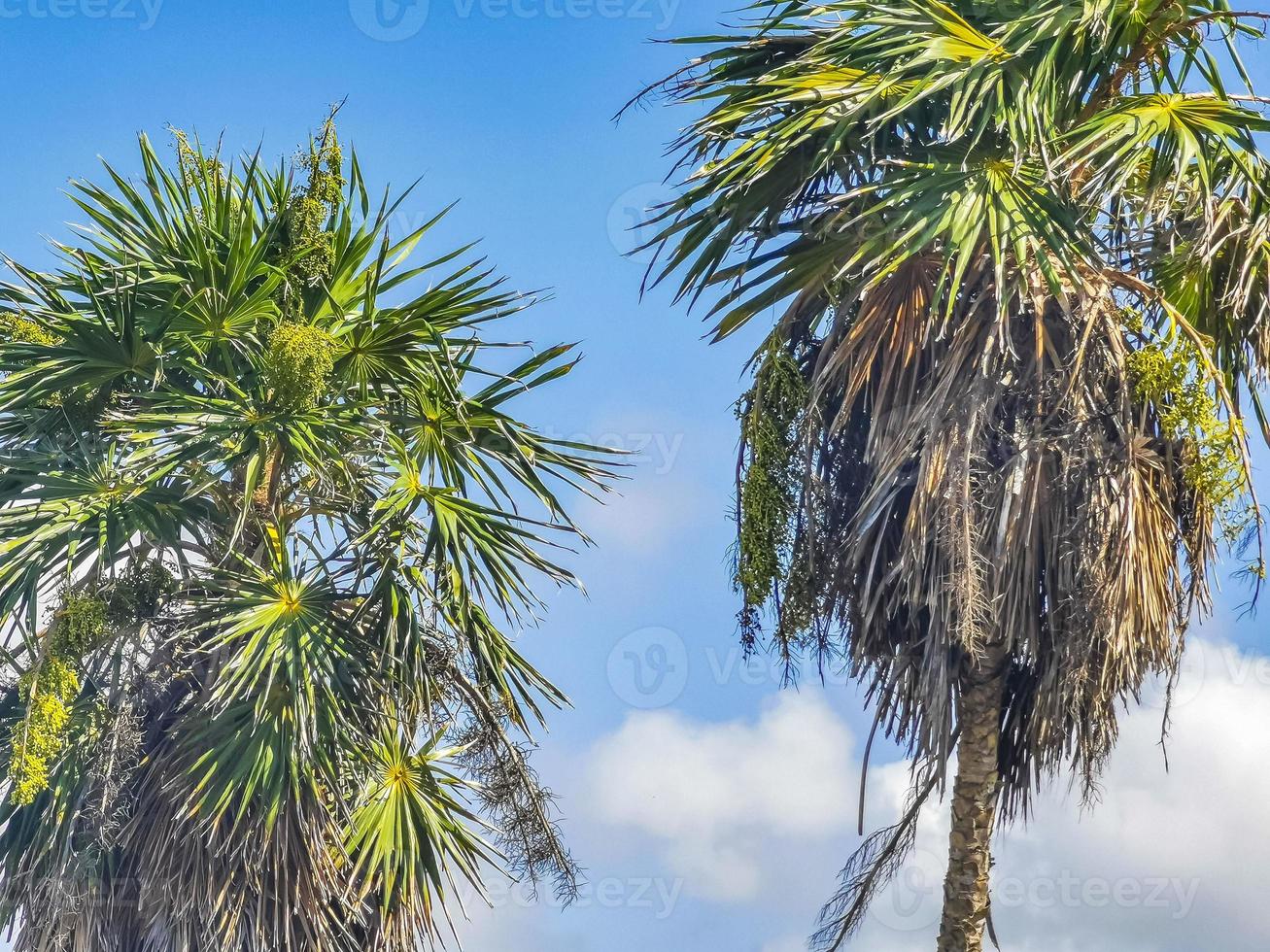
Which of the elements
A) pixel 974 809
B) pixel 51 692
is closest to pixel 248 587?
pixel 51 692

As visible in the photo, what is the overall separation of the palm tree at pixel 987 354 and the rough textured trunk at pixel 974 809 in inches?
0.7

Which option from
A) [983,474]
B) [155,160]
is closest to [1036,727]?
A: [983,474]

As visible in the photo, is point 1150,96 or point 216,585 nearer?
point 1150,96

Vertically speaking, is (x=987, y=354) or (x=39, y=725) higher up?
(x=987, y=354)

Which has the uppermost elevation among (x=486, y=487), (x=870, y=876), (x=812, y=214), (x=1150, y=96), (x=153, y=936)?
(x=1150, y=96)

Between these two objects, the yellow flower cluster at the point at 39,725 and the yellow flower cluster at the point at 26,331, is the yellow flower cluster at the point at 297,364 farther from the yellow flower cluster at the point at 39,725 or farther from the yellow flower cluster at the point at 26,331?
the yellow flower cluster at the point at 39,725

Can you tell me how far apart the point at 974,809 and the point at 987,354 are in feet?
8.68

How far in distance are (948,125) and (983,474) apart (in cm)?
192

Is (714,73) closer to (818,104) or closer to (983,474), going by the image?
(818,104)

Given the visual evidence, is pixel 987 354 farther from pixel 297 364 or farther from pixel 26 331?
pixel 26 331

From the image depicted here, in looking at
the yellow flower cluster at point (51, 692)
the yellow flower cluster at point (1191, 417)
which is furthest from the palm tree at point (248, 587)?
the yellow flower cluster at point (1191, 417)

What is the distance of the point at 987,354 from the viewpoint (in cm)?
795

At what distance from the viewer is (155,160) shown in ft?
33.9

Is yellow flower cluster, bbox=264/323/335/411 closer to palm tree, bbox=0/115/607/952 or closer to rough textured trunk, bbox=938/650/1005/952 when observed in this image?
palm tree, bbox=0/115/607/952
